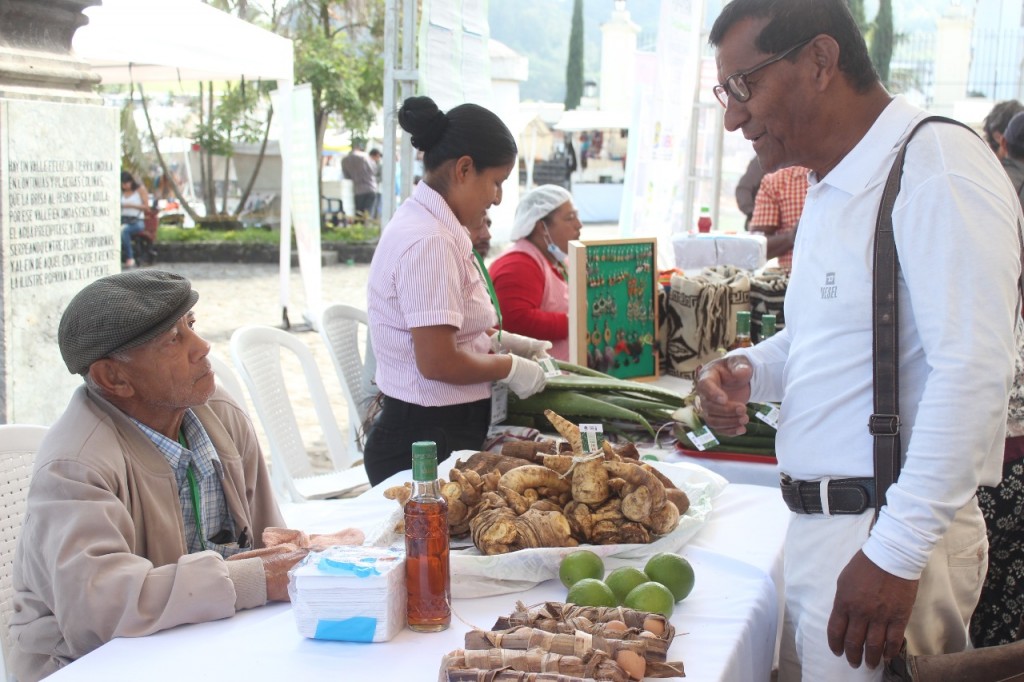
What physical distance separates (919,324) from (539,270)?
9.85 feet

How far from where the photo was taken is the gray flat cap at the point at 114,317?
2.00 meters

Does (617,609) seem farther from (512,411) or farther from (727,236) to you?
(727,236)

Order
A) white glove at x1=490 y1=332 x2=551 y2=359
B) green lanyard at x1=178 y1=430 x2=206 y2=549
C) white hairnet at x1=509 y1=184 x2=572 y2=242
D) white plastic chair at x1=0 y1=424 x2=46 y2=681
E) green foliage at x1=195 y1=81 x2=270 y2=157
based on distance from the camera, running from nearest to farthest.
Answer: green lanyard at x1=178 y1=430 x2=206 y2=549 < white plastic chair at x1=0 y1=424 x2=46 y2=681 < white glove at x1=490 y1=332 x2=551 y2=359 < white hairnet at x1=509 y1=184 x2=572 y2=242 < green foliage at x1=195 y1=81 x2=270 y2=157

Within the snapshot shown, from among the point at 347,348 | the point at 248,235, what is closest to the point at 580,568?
the point at 347,348

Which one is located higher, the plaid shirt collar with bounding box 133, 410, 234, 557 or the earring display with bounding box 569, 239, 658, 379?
the earring display with bounding box 569, 239, 658, 379

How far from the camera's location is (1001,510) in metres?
2.59

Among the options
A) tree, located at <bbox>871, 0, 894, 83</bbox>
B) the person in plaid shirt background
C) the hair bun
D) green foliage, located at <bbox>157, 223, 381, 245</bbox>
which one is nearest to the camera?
the hair bun

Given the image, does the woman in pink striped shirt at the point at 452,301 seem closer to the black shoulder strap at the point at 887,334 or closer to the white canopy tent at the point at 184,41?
the black shoulder strap at the point at 887,334

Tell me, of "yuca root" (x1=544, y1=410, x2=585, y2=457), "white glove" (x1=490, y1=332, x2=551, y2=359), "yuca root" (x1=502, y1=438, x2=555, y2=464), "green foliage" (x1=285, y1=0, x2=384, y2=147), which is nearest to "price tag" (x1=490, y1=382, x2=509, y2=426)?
"white glove" (x1=490, y1=332, x2=551, y2=359)

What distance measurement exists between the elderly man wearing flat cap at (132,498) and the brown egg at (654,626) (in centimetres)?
76

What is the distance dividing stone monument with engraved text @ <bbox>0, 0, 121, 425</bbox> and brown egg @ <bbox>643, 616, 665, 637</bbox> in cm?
351

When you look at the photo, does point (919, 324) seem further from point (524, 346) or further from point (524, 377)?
point (524, 346)

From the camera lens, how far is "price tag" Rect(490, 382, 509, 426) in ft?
10.8

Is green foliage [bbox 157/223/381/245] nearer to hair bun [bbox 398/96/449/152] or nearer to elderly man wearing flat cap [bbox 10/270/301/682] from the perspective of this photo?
hair bun [bbox 398/96/449/152]
